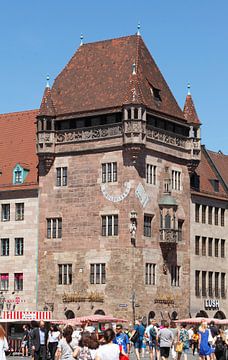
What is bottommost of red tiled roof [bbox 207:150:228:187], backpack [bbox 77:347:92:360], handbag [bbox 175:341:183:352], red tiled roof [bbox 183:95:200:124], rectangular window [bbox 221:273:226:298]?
handbag [bbox 175:341:183:352]

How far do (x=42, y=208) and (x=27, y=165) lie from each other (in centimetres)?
489

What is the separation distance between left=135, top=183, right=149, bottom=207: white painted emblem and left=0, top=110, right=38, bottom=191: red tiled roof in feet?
31.8

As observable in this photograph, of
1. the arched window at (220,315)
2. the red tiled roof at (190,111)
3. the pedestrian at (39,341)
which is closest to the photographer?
the pedestrian at (39,341)

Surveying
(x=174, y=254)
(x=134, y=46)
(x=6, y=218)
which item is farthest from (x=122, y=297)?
(x=134, y=46)

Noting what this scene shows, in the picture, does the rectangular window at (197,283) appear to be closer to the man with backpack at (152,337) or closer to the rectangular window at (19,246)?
the rectangular window at (19,246)

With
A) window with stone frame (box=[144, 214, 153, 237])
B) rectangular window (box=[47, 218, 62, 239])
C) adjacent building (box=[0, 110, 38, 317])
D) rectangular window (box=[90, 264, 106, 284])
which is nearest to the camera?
rectangular window (box=[90, 264, 106, 284])

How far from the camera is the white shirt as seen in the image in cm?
2089

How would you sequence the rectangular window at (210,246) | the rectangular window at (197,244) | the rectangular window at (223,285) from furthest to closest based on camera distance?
the rectangular window at (223,285)
the rectangular window at (210,246)
the rectangular window at (197,244)

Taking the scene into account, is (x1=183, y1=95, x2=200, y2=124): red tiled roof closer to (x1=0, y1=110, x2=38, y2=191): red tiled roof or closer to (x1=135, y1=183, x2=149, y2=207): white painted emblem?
(x1=135, y1=183, x2=149, y2=207): white painted emblem

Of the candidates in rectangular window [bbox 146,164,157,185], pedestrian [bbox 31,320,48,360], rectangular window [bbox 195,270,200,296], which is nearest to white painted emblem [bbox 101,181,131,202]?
rectangular window [bbox 146,164,157,185]

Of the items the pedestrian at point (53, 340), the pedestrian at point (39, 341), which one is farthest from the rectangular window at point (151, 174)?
the pedestrian at point (39, 341)

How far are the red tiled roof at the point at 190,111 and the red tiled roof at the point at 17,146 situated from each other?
1256 cm

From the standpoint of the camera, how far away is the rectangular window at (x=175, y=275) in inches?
3049

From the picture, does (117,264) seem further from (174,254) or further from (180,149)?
(180,149)
